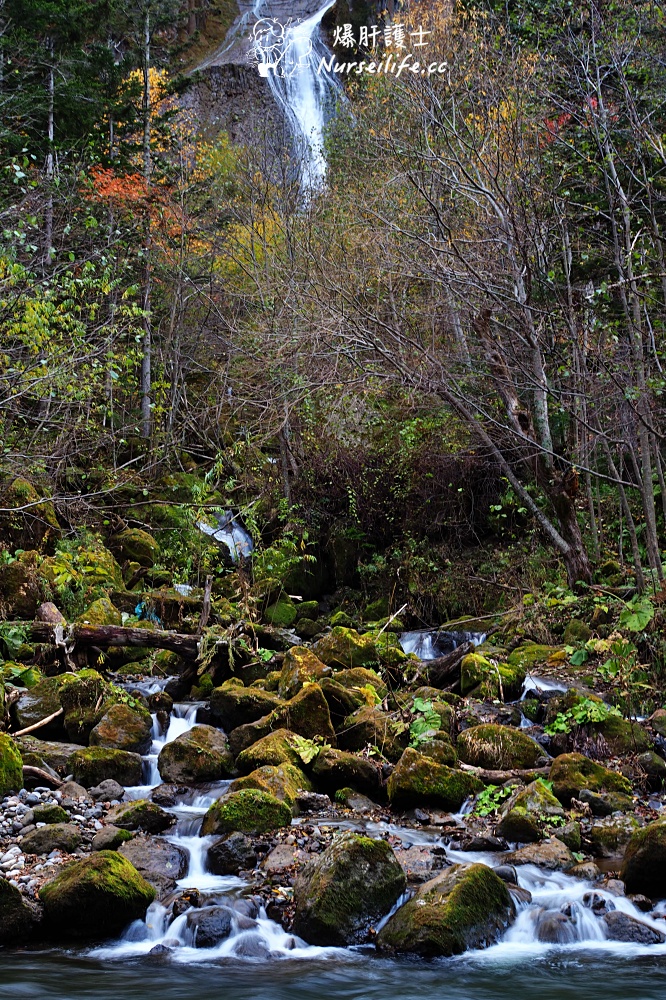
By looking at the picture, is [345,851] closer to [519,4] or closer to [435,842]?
[435,842]

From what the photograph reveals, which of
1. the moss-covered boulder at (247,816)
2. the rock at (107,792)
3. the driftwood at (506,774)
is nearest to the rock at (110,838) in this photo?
the moss-covered boulder at (247,816)

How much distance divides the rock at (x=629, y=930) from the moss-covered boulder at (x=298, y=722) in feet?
10.8

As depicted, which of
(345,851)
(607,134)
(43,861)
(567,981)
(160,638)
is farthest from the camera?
(160,638)

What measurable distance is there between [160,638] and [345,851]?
16.4ft

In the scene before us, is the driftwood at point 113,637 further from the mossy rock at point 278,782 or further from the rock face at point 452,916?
the rock face at point 452,916

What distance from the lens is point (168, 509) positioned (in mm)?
14039

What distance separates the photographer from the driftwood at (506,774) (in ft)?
23.3

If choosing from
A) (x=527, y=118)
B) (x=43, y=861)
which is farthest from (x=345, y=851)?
(x=527, y=118)

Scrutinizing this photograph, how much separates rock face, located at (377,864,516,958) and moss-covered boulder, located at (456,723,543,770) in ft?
7.82

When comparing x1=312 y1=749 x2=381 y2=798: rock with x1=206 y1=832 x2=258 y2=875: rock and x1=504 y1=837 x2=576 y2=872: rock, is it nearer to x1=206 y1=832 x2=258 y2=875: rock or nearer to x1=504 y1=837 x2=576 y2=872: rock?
x1=206 y1=832 x2=258 y2=875: rock

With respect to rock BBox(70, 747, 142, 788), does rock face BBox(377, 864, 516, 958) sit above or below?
below

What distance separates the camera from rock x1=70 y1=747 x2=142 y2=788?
7.18 meters

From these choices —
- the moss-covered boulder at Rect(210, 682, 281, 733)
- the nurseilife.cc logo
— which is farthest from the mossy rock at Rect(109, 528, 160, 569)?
the nurseilife.cc logo

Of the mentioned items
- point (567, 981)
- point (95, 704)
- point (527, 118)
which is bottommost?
point (567, 981)
